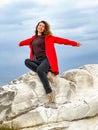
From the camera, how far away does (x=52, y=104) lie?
13414 mm

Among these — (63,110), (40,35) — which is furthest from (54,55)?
(63,110)

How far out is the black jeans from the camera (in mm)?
13266

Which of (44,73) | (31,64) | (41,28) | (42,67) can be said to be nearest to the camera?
(42,67)

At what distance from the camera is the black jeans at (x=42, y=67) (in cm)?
1327

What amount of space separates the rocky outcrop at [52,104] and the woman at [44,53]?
1.13ft

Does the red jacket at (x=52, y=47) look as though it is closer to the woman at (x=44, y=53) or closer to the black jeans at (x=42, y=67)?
the woman at (x=44, y=53)

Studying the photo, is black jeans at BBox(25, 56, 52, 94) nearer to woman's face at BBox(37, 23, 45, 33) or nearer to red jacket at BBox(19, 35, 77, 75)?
red jacket at BBox(19, 35, 77, 75)

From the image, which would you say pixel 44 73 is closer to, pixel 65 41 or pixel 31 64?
pixel 31 64

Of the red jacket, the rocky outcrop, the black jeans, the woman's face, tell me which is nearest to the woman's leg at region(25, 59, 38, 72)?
the black jeans

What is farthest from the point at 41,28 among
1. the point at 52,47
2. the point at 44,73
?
the point at 44,73

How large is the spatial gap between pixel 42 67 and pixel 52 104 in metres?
1.20

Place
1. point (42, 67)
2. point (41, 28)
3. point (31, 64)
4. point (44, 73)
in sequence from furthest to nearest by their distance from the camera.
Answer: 1. point (31, 64)
2. point (41, 28)
3. point (44, 73)
4. point (42, 67)

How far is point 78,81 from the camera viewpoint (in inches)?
555

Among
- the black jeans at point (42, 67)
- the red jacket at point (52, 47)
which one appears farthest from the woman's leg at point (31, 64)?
the red jacket at point (52, 47)
